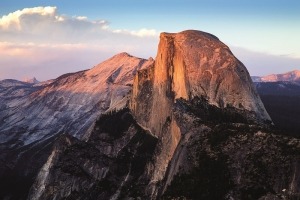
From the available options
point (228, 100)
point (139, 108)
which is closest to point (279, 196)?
point (228, 100)

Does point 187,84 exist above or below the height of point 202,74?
below

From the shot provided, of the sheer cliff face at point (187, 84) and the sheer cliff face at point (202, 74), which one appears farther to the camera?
the sheer cliff face at point (202, 74)

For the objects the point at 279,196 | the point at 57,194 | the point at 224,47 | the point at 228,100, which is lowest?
the point at 57,194

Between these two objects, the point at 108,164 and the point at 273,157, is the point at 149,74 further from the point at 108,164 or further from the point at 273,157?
the point at 273,157

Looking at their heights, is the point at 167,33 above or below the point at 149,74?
above

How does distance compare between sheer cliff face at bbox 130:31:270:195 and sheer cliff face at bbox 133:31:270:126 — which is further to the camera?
sheer cliff face at bbox 133:31:270:126

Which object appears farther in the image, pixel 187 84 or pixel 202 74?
pixel 187 84

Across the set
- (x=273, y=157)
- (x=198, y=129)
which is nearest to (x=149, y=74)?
(x=198, y=129)

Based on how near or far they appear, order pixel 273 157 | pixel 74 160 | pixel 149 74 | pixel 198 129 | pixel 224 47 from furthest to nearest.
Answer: pixel 149 74 → pixel 74 160 → pixel 224 47 → pixel 198 129 → pixel 273 157

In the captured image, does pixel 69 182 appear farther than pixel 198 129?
Yes

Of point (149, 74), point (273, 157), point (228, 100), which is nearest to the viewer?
point (273, 157)
